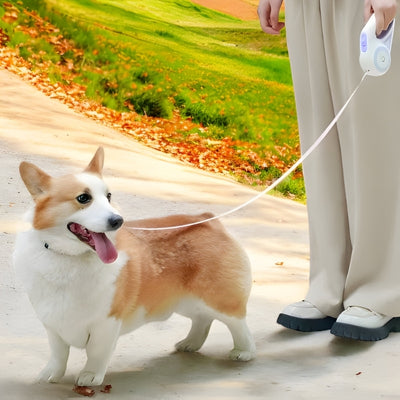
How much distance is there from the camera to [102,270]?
230 centimetres

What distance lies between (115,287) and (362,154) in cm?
91

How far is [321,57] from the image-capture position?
279 cm

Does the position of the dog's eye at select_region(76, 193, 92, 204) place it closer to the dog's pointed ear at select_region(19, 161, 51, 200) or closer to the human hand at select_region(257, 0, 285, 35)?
the dog's pointed ear at select_region(19, 161, 51, 200)

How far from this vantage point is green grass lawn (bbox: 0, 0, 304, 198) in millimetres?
9234

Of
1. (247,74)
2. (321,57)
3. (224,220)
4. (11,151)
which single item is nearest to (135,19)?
(247,74)

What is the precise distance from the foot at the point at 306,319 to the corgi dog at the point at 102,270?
33 cm

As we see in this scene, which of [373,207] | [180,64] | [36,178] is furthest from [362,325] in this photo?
[180,64]

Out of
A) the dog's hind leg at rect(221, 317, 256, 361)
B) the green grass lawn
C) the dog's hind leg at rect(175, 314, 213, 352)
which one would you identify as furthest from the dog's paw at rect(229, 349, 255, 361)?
the green grass lawn

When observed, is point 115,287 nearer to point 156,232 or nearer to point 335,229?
point 156,232

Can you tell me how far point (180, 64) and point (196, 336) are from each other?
305 inches

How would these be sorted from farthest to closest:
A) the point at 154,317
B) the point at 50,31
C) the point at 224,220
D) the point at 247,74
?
the point at 247,74
the point at 50,31
the point at 224,220
the point at 154,317

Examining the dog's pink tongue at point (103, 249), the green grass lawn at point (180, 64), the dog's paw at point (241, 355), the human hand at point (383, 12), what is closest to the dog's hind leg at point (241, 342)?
the dog's paw at point (241, 355)

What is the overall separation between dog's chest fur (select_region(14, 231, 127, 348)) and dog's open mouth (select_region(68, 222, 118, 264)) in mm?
67

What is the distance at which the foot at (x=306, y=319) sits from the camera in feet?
9.59
